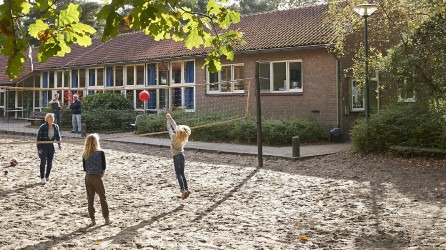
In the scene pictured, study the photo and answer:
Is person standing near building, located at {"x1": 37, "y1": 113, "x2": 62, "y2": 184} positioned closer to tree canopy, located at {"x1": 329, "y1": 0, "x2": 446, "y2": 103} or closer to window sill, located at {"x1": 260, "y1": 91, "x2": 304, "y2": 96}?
tree canopy, located at {"x1": 329, "y1": 0, "x2": 446, "y2": 103}

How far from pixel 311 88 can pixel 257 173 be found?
9.85 metres

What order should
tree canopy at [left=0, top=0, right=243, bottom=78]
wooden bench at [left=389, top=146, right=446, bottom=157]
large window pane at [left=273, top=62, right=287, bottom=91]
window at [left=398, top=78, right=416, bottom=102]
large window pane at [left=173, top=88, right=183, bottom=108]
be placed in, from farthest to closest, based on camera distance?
large window pane at [left=173, top=88, right=183, bottom=108] → large window pane at [left=273, top=62, right=287, bottom=91] → window at [left=398, top=78, right=416, bottom=102] → wooden bench at [left=389, top=146, right=446, bottom=157] → tree canopy at [left=0, top=0, right=243, bottom=78]

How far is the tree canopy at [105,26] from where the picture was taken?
4328 mm

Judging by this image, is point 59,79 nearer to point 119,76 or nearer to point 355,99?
point 119,76

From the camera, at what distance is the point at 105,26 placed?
4.25 m

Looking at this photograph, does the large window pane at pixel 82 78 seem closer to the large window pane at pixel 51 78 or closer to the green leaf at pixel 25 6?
the large window pane at pixel 51 78

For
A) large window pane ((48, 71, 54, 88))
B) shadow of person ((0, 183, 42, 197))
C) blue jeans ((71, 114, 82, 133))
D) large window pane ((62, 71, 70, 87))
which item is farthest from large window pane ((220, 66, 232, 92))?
large window pane ((48, 71, 54, 88))

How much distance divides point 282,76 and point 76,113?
30.4ft

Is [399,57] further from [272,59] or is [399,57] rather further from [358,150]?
[272,59]

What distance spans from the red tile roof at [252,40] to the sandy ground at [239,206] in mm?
8495

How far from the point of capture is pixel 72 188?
10.7 m

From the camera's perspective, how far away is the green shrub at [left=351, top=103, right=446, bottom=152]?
1398cm

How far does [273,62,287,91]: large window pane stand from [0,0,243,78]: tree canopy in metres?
16.8

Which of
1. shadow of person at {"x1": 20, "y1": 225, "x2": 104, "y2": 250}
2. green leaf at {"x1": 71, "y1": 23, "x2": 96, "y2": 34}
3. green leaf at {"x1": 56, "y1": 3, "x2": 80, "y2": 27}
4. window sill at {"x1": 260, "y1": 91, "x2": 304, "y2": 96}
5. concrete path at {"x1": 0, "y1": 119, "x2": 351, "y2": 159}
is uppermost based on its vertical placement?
window sill at {"x1": 260, "y1": 91, "x2": 304, "y2": 96}
